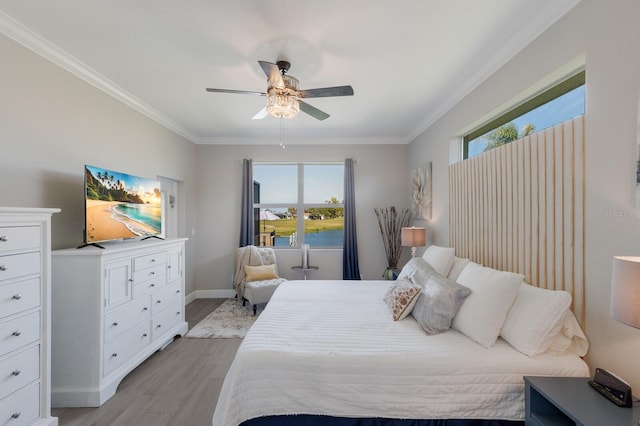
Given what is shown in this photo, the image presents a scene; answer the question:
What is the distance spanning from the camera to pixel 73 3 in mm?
1768

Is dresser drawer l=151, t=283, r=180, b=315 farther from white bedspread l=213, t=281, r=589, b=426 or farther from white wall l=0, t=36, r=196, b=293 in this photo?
white bedspread l=213, t=281, r=589, b=426

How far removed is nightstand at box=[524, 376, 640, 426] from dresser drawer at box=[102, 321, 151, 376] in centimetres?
284

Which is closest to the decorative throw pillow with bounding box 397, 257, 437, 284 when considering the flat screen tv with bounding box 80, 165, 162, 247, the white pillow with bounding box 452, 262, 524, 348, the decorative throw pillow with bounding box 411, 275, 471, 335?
the decorative throw pillow with bounding box 411, 275, 471, 335

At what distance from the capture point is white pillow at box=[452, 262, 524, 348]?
1.72m

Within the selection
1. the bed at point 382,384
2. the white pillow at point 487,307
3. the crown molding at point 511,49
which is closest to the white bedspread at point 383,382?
the bed at point 382,384

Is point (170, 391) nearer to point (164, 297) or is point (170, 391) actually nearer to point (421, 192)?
point (164, 297)

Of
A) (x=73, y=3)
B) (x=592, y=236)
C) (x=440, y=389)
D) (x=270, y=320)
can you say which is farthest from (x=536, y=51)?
(x=73, y=3)

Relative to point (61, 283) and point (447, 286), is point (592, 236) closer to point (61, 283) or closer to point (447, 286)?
point (447, 286)

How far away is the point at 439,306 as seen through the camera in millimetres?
1941

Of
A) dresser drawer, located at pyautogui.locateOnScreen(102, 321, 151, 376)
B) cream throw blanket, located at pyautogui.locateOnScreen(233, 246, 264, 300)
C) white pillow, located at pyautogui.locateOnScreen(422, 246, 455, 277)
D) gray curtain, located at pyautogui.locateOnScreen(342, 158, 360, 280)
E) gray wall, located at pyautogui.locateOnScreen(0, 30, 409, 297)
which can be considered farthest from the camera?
gray curtain, located at pyautogui.locateOnScreen(342, 158, 360, 280)

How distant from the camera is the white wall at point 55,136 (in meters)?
1.99

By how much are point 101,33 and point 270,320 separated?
2.45m

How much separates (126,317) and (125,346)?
0.25m

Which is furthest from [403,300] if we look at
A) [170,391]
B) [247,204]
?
[247,204]
